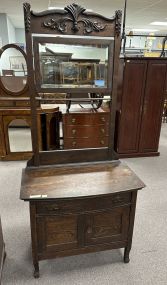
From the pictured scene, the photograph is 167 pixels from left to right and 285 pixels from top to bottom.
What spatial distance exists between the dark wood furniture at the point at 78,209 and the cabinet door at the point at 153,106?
7.06 feet

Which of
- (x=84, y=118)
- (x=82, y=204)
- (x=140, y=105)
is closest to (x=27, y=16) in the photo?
(x=82, y=204)

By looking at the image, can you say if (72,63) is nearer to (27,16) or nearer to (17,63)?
(27,16)

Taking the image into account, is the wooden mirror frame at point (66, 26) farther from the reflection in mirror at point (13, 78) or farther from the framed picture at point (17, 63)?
the framed picture at point (17, 63)

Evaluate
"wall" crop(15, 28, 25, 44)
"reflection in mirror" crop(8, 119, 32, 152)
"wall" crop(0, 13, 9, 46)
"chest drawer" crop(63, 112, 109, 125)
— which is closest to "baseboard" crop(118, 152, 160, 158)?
"chest drawer" crop(63, 112, 109, 125)

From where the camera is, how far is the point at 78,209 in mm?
1462

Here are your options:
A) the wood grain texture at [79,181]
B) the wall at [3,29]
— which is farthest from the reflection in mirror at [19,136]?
the wall at [3,29]

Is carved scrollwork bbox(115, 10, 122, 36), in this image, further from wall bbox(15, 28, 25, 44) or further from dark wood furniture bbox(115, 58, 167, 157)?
wall bbox(15, 28, 25, 44)

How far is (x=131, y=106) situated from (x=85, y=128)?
890mm

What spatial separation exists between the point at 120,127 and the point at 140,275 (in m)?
2.30

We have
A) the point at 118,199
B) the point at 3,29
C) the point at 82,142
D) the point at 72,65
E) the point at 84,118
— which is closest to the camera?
the point at 118,199

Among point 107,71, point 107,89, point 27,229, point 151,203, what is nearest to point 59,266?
point 27,229

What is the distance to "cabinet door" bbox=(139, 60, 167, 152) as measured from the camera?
334 cm

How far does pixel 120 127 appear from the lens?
355 centimetres

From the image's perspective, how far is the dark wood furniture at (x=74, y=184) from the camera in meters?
1.42
